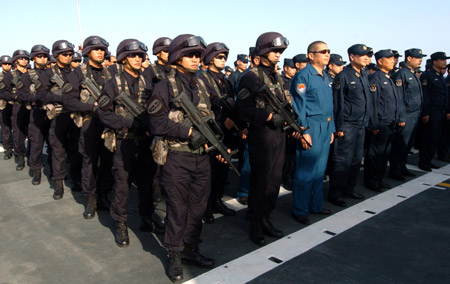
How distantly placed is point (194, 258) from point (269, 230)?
974 mm

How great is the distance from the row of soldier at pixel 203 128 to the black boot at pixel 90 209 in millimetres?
15

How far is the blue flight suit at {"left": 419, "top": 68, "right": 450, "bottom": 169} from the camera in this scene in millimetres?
6391

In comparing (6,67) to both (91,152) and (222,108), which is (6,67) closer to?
(91,152)

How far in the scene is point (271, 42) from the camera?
343 centimetres

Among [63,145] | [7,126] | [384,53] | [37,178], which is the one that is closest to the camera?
[63,145]

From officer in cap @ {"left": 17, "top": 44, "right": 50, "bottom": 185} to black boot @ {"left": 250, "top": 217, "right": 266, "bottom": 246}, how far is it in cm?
392

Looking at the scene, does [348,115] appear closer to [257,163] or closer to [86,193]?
[257,163]

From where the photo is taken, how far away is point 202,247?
Result: 344 cm

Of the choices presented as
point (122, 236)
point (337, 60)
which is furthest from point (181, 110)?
point (337, 60)

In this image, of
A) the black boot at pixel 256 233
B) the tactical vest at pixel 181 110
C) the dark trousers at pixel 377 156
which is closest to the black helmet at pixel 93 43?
the tactical vest at pixel 181 110

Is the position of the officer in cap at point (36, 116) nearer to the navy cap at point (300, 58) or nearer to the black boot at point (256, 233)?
the black boot at point (256, 233)

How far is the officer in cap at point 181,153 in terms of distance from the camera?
8.92ft

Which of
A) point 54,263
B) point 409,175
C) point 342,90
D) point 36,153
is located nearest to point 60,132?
point 36,153

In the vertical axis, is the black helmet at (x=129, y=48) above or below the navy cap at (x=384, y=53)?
below
